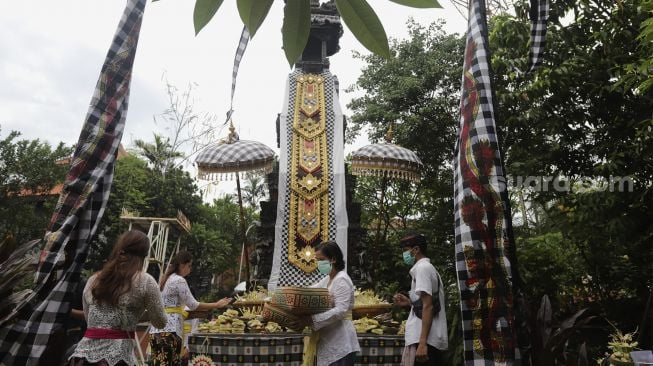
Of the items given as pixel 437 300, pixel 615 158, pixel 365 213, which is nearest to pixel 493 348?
pixel 437 300

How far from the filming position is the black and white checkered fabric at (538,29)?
208 cm

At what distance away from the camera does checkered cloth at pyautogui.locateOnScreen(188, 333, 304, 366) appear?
518cm

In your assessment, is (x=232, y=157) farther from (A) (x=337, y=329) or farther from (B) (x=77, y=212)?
(B) (x=77, y=212)

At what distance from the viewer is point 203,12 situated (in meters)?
1.16

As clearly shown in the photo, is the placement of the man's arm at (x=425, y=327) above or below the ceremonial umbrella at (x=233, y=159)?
below

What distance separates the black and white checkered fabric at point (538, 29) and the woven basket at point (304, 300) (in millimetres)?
1863

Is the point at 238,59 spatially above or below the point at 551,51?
below

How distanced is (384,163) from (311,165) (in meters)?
1.15

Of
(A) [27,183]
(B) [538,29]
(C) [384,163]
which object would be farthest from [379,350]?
(A) [27,183]

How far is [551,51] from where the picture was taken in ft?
22.8

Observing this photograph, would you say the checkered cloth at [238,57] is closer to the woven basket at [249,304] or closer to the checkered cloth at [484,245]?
the checkered cloth at [484,245]

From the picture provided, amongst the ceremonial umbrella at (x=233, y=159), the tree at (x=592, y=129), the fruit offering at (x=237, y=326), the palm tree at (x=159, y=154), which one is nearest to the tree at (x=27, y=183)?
the palm tree at (x=159, y=154)

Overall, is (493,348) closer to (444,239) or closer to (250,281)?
(250,281)

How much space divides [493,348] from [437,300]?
2.14m
